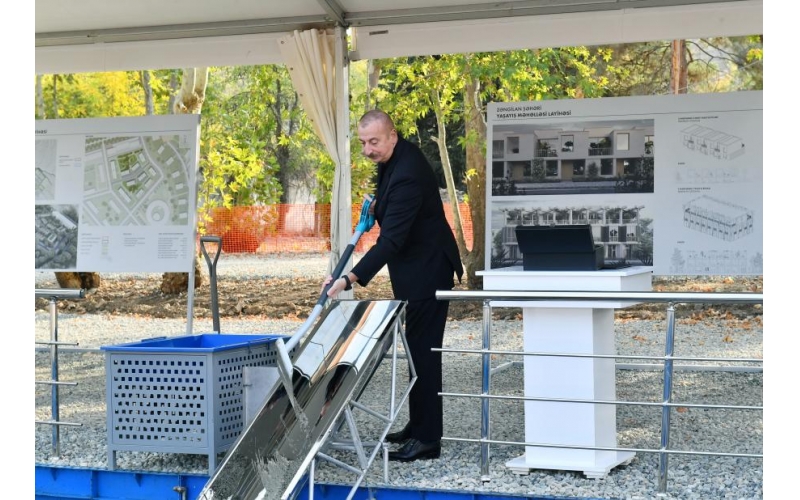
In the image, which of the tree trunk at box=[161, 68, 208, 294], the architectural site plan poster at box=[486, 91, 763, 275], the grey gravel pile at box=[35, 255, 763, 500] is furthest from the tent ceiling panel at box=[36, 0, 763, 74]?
the tree trunk at box=[161, 68, 208, 294]

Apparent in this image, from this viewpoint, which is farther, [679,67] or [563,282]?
[679,67]

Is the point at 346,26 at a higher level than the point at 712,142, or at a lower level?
higher

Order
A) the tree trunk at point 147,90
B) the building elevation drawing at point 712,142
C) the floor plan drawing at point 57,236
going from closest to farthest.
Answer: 1. the building elevation drawing at point 712,142
2. the floor plan drawing at point 57,236
3. the tree trunk at point 147,90

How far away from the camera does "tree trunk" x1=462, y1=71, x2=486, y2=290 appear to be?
559 inches

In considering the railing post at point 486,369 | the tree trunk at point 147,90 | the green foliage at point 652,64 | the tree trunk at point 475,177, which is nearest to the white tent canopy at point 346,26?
the railing post at point 486,369

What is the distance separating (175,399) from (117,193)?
11.2 ft

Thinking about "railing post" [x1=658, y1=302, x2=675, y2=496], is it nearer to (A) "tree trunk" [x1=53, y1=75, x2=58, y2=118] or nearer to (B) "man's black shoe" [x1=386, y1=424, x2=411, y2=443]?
(B) "man's black shoe" [x1=386, y1=424, x2=411, y2=443]

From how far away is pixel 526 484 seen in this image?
4242 mm

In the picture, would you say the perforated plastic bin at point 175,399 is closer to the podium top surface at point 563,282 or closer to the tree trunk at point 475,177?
the podium top surface at point 563,282

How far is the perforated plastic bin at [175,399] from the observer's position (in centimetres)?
438

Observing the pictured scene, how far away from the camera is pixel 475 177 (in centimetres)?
1438

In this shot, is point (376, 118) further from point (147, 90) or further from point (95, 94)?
point (95, 94)

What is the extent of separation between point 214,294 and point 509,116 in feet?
8.51

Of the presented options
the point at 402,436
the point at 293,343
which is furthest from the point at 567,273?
the point at 402,436
